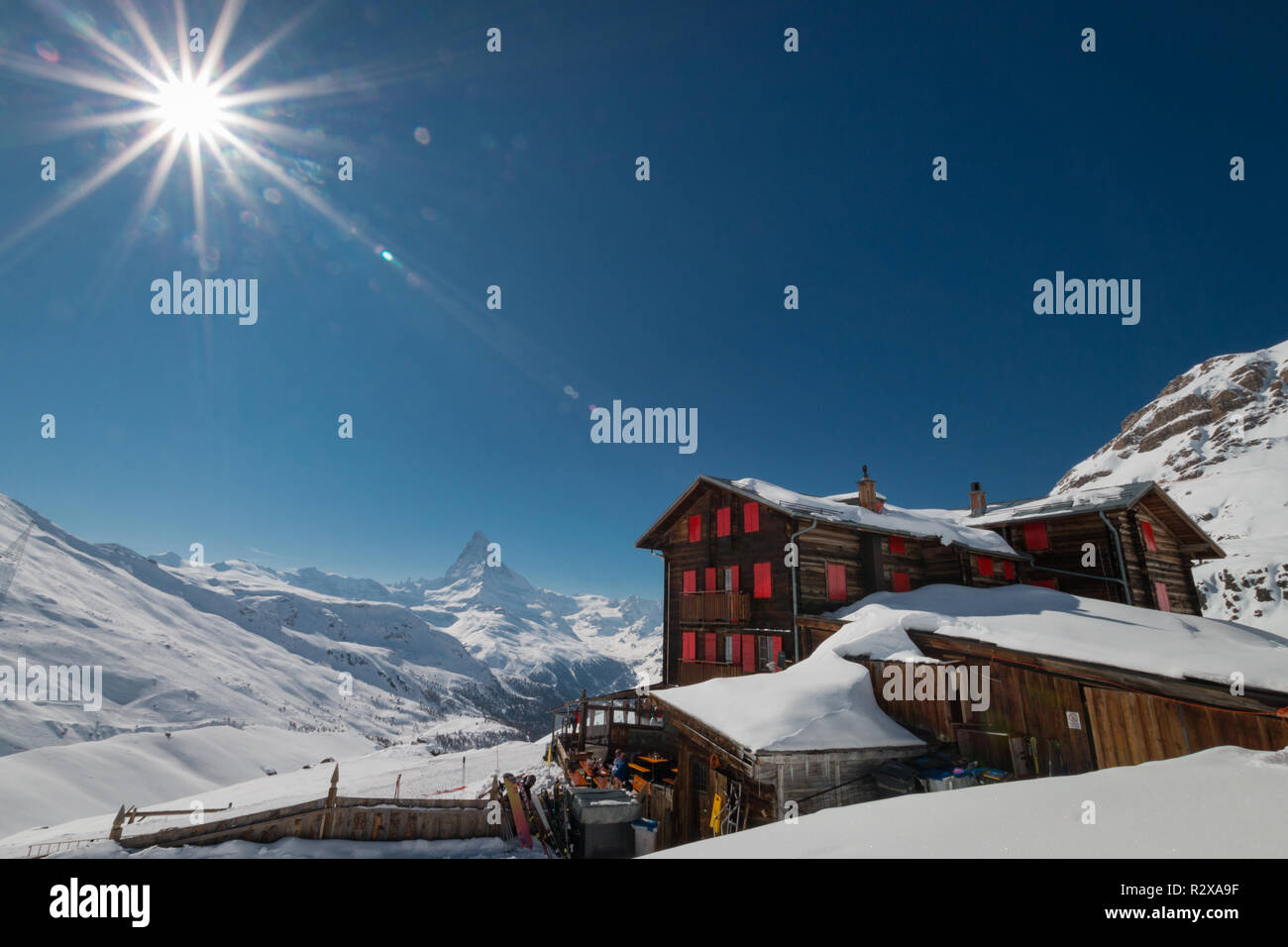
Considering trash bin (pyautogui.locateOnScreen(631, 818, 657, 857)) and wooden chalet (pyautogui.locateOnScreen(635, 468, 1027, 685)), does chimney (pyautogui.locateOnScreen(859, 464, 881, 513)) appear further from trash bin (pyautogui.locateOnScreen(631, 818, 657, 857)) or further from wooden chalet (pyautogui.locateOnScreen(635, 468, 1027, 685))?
trash bin (pyautogui.locateOnScreen(631, 818, 657, 857))

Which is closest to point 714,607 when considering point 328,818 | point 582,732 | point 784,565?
point 784,565

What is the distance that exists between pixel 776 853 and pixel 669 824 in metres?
12.2

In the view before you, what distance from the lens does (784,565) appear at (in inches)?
781

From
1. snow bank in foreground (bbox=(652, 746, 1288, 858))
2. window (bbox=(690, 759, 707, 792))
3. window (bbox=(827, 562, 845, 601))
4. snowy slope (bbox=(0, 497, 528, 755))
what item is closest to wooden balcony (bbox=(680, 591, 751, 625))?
window (bbox=(827, 562, 845, 601))

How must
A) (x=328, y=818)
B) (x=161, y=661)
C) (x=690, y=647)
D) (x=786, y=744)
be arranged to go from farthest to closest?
(x=161, y=661)
(x=690, y=647)
(x=328, y=818)
(x=786, y=744)

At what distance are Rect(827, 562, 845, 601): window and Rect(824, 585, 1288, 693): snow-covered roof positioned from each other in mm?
2146

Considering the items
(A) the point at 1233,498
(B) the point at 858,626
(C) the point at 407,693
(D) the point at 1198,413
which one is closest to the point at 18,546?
(C) the point at 407,693

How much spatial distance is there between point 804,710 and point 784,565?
9407mm

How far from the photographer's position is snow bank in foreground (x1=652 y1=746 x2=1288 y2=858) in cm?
300

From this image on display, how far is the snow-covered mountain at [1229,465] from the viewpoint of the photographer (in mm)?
51656

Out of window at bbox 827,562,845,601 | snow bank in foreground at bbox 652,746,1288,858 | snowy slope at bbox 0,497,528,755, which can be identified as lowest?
snowy slope at bbox 0,497,528,755

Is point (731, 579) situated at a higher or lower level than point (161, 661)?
higher

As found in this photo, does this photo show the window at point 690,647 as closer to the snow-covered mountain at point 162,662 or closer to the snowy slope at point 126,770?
the snowy slope at point 126,770

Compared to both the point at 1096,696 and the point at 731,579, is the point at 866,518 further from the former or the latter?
the point at 1096,696
